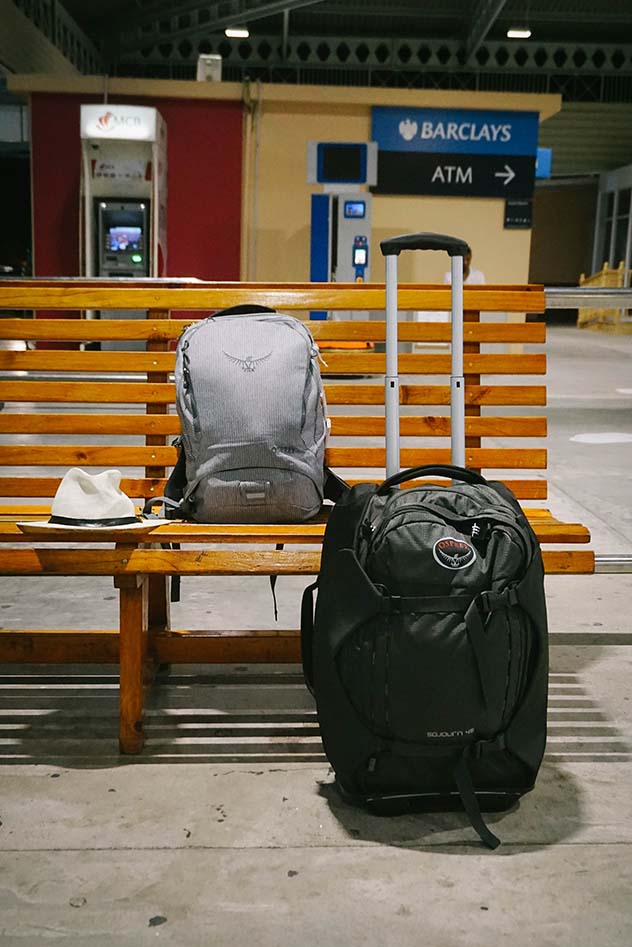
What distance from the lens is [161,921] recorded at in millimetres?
1596

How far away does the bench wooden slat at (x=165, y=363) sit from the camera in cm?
278

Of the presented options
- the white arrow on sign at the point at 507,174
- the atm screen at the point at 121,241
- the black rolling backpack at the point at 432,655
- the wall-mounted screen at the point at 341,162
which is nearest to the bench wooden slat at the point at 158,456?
the black rolling backpack at the point at 432,655

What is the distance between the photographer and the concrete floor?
1.60 meters

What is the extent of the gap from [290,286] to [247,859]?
66.0 inches

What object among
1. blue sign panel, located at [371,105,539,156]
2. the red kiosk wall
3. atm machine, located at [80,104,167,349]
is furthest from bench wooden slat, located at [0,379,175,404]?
blue sign panel, located at [371,105,539,156]

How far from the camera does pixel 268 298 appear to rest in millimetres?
2826

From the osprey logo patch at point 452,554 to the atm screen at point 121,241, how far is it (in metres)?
9.39

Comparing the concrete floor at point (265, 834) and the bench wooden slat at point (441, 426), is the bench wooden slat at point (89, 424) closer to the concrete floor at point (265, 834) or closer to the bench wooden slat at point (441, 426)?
the bench wooden slat at point (441, 426)

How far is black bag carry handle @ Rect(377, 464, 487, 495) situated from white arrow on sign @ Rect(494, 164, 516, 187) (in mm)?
10655

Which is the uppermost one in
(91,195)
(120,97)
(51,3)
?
(51,3)

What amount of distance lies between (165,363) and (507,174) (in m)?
10.2

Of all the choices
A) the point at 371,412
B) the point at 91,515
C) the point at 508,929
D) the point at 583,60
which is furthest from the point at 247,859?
the point at 583,60

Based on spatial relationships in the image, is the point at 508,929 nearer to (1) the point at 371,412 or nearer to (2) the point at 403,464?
(2) the point at 403,464

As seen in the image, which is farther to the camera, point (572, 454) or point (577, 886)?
point (572, 454)
